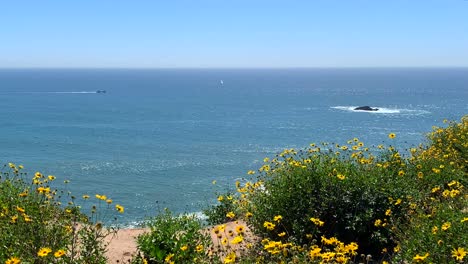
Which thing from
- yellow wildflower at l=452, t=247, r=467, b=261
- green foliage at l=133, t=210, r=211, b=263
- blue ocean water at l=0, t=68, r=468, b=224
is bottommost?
blue ocean water at l=0, t=68, r=468, b=224

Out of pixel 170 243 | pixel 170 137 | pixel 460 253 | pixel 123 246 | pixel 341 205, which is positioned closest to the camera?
pixel 460 253

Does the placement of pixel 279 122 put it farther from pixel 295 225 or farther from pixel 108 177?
pixel 295 225

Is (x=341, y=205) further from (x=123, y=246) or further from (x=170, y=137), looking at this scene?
(x=170, y=137)

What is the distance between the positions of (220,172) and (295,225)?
110 ft

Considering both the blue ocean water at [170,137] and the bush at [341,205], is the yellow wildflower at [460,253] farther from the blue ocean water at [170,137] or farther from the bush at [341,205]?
the blue ocean water at [170,137]

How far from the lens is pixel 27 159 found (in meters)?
46.2

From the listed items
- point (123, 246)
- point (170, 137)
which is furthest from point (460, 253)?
point (170, 137)

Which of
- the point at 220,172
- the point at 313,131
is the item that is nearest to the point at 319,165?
the point at 220,172

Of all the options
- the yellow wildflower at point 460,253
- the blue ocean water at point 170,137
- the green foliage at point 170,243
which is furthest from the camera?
the blue ocean water at point 170,137

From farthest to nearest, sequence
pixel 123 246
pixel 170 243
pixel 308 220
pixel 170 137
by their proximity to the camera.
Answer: pixel 170 137 → pixel 123 246 → pixel 308 220 → pixel 170 243

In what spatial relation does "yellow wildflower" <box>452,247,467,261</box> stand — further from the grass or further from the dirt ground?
the dirt ground

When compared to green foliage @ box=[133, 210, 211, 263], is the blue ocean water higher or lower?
lower

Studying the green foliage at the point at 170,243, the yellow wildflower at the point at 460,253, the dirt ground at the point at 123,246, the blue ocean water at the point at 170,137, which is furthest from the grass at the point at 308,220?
the blue ocean water at the point at 170,137

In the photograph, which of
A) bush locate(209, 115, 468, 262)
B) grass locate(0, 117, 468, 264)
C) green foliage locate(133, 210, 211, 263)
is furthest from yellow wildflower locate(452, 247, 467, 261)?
green foliage locate(133, 210, 211, 263)
